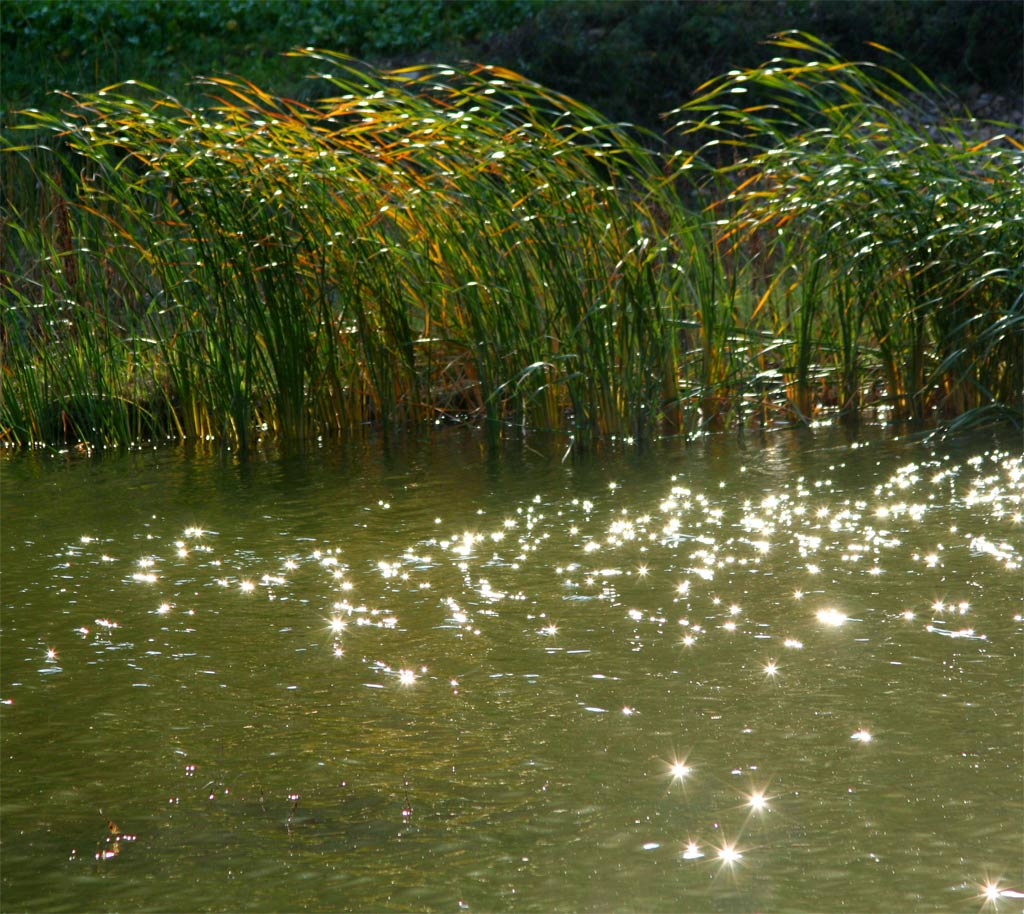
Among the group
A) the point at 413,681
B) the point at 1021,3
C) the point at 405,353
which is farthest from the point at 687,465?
the point at 1021,3

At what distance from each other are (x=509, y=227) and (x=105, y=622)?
1.89 metres

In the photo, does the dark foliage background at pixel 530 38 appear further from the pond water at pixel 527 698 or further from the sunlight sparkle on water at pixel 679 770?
the sunlight sparkle on water at pixel 679 770

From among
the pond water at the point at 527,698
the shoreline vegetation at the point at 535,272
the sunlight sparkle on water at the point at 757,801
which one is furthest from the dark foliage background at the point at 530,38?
the sunlight sparkle on water at the point at 757,801

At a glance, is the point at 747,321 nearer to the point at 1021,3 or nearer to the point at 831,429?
the point at 831,429

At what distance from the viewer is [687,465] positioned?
366 cm

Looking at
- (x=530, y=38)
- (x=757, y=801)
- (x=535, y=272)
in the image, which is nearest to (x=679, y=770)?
(x=757, y=801)

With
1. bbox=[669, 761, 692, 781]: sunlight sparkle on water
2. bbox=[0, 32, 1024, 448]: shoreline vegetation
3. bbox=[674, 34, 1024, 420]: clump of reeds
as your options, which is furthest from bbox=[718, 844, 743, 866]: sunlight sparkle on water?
bbox=[674, 34, 1024, 420]: clump of reeds

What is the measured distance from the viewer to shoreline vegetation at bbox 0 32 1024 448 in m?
3.99

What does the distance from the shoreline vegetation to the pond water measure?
0.78 metres

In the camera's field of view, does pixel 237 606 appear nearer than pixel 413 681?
No

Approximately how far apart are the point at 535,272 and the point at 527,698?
7.85 ft

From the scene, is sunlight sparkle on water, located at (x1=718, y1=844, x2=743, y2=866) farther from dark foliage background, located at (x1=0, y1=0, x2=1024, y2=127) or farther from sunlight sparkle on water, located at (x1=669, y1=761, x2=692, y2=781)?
dark foliage background, located at (x1=0, y1=0, x2=1024, y2=127)

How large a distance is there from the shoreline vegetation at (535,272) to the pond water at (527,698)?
78 centimetres

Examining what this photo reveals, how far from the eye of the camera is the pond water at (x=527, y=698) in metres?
1.44
